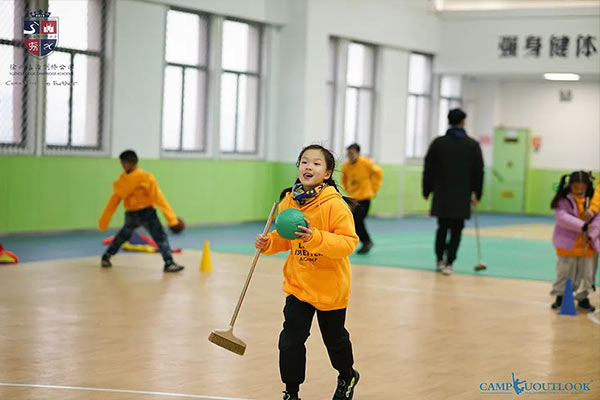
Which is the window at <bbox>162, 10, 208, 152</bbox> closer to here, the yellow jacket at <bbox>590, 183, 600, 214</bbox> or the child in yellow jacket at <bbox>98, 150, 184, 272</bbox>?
the child in yellow jacket at <bbox>98, 150, 184, 272</bbox>

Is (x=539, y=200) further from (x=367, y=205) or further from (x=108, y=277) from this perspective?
(x=108, y=277)

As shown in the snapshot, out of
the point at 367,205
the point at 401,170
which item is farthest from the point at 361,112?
the point at 367,205

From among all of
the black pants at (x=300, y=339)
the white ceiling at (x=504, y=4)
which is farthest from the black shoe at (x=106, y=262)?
the white ceiling at (x=504, y=4)

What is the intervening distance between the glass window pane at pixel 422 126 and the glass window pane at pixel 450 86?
0.89m

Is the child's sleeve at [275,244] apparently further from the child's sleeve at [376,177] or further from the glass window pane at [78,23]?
the glass window pane at [78,23]

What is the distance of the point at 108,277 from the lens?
35.4 feet

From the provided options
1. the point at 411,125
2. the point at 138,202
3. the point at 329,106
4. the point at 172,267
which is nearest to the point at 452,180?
the point at 172,267

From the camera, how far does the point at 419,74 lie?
24875 mm

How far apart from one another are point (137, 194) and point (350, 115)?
38.9 ft

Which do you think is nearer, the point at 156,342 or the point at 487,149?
the point at 156,342

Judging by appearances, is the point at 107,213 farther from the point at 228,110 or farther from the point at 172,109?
the point at 228,110

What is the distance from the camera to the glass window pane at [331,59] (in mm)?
21469

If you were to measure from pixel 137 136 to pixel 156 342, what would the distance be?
394 inches

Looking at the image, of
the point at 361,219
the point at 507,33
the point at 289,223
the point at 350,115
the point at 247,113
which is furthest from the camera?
the point at 507,33
